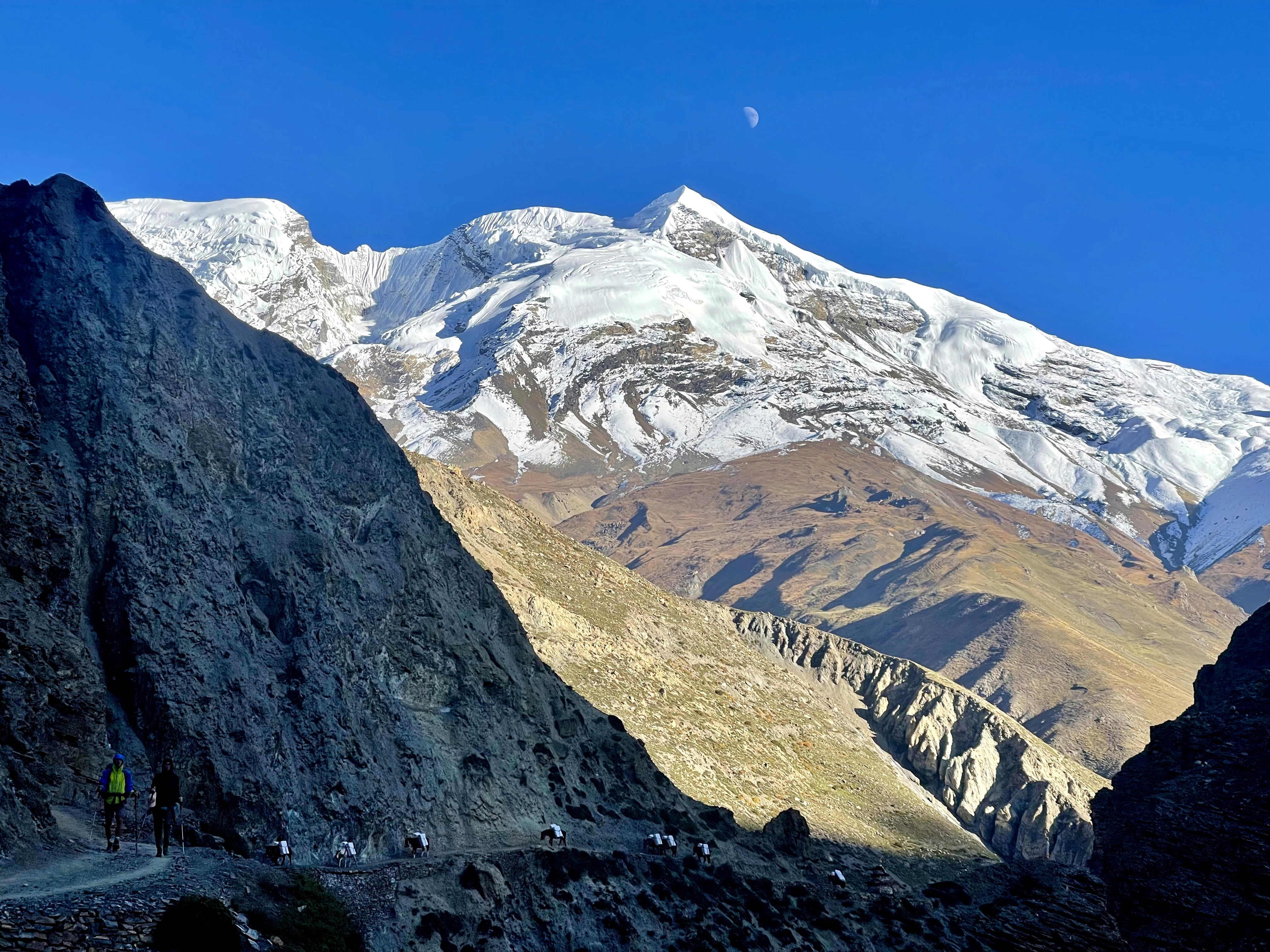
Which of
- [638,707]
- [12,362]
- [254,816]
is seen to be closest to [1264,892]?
[638,707]

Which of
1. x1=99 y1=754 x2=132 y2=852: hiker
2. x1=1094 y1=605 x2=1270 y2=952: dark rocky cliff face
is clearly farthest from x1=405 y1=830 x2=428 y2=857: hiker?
x1=1094 y1=605 x2=1270 y2=952: dark rocky cliff face

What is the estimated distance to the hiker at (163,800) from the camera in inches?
1003

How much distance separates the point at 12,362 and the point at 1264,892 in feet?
194

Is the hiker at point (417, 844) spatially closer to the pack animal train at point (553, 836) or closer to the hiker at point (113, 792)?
the pack animal train at point (553, 836)

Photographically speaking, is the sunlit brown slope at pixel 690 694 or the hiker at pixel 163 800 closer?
the hiker at pixel 163 800

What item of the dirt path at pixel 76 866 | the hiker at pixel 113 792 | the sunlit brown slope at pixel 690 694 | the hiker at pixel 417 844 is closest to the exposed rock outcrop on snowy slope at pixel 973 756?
the sunlit brown slope at pixel 690 694

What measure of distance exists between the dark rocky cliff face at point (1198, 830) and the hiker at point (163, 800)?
4995cm

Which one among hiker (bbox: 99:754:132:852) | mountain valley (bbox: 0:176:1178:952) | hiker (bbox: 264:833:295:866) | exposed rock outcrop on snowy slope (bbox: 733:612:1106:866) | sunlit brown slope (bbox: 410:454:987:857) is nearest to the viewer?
hiker (bbox: 99:754:132:852)

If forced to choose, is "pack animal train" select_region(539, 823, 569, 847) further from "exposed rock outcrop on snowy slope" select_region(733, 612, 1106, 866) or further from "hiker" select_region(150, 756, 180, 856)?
"exposed rock outcrop on snowy slope" select_region(733, 612, 1106, 866)

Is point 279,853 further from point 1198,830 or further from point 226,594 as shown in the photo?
point 1198,830

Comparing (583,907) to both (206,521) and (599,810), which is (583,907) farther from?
(206,521)

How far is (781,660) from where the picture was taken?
137m

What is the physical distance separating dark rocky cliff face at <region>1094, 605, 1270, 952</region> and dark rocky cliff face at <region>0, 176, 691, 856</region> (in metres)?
28.7

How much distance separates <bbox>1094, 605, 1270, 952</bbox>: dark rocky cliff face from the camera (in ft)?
192
